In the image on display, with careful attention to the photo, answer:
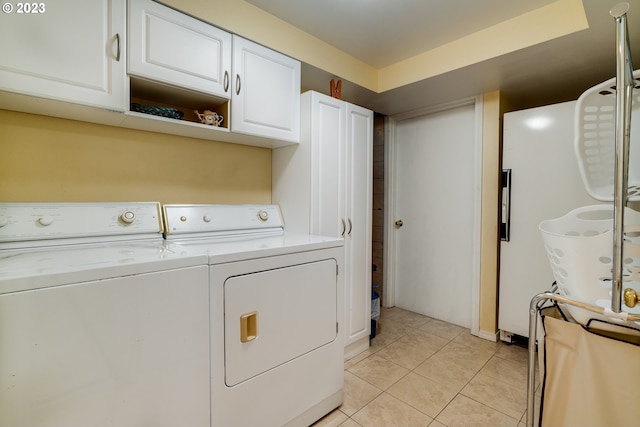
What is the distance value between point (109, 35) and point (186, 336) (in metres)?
1.37

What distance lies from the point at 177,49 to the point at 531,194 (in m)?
2.56

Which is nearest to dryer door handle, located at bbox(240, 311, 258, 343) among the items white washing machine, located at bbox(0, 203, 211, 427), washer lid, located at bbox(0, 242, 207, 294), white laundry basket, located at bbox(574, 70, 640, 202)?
white washing machine, located at bbox(0, 203, 211, 427)

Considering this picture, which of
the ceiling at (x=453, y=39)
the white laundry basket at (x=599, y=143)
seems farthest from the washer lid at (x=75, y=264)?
the white laundry basket at (x=599, y=143)

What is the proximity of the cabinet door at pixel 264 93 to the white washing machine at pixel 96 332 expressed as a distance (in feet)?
3.10

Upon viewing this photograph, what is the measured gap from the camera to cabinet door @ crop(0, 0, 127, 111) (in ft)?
3.65

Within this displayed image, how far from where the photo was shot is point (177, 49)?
58.9 inches

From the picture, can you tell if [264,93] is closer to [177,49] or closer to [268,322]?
[177,49]

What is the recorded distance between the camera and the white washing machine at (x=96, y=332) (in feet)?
2.74

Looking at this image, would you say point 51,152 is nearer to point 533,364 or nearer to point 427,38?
point 533,364

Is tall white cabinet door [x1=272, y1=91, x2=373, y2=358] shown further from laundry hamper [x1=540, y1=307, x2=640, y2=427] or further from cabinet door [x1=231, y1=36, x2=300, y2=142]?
laundry hamper [x1=540, y1=307, x2=640, y2=427]

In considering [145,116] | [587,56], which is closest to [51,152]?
[145,116]

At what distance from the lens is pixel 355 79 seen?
7.76 ft

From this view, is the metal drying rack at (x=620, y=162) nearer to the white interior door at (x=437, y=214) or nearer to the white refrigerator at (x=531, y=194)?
the white refrigerator at (x=531, y=194)

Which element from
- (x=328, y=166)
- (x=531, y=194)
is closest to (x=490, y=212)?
(x=531, y=194)
